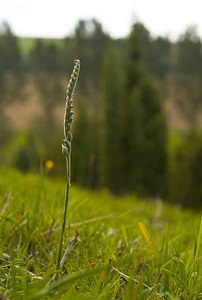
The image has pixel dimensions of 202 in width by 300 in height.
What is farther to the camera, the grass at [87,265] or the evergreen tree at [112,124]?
the evergreen tree at [112,124]

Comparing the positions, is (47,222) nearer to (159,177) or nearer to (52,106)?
(159,177)

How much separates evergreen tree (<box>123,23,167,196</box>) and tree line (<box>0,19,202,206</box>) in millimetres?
89

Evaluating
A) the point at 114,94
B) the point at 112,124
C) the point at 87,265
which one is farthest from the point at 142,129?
the point at 87,265

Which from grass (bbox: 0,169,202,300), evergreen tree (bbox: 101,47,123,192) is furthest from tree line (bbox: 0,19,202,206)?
grass (bbox: 0,169,202,300)

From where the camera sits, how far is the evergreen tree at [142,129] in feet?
149

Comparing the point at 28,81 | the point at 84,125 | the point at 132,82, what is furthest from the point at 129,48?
Result: the point at 28,81

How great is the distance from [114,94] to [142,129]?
422 centimetres

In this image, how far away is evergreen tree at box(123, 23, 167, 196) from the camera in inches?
1791

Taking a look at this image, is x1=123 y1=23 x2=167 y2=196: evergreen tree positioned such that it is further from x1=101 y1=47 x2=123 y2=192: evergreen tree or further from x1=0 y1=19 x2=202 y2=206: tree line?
x1=101 y1=47 x2=123 y2=192: evergreen tree

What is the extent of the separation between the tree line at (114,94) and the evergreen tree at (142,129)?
89 mm

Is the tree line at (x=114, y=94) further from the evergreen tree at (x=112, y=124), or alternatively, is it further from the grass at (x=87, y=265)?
the grass at (x=87, y=265)

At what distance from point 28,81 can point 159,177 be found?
39381 mm

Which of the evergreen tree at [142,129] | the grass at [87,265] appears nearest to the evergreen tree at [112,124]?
the evergreen tree at [142,129]

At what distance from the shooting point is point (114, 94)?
156 feet
